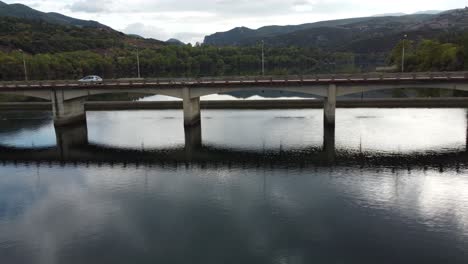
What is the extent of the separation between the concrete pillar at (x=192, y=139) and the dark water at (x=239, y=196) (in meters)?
0.24

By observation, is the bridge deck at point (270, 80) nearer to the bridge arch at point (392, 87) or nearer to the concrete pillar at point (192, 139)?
the bridge arch at point (392, 87)

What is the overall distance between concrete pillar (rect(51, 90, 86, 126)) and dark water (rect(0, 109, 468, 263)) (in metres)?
4.78

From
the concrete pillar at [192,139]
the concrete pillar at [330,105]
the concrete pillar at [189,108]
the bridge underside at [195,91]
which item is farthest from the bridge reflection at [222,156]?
the bridge underside at [195,91]

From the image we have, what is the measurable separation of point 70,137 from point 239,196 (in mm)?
38038

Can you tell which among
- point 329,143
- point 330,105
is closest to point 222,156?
point 329,143

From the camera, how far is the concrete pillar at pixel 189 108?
59094 millimetres

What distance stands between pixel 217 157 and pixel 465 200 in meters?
26.4

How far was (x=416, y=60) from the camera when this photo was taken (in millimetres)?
123750

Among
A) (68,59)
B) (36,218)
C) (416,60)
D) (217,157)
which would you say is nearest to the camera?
(36,218)

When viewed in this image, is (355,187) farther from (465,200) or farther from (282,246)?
(282,246)

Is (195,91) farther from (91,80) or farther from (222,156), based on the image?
(91,80)

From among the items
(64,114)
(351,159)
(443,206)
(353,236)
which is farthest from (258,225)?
(64,114)

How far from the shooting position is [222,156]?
46.2 meters

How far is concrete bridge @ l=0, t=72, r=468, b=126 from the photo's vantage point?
54.9 meters
